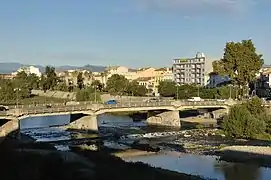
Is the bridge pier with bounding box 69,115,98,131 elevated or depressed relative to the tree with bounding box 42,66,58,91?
depressed

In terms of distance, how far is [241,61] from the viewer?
72.9 metres

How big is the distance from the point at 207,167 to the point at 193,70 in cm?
9384

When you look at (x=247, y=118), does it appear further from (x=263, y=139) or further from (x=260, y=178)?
(x=260, y=178)

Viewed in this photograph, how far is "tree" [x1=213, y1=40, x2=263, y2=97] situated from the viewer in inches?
2874

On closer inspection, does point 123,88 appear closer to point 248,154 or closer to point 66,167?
point 248,154

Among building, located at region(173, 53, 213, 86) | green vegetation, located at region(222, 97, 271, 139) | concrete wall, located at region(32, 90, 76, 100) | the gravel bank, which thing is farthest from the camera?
building, located at region(173, 53, 213, 86)

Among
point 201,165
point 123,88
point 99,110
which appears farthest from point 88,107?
point 123,88

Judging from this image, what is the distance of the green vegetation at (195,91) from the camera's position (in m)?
82.4

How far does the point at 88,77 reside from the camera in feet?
479

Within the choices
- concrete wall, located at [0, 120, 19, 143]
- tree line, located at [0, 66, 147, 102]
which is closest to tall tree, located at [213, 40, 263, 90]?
tree line, located at [0, 66, 147, 102]

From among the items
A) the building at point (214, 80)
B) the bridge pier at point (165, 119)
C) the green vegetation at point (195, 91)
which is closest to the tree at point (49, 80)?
the green vegetation at point (195, 91)

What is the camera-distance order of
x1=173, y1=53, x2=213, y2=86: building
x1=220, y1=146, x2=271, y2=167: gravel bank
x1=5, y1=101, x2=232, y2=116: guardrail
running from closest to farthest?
x1=220, y1=146, x2=271, y2=167: gravel bank → x1=5, y1=101, x2=232, y2=116: guardrail → x1=173, y1=53, x2=213, y2=86: building

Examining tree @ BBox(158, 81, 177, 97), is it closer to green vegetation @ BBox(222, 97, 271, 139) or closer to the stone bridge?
the stone bridge

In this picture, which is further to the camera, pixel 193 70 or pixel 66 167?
pixel 193 70
